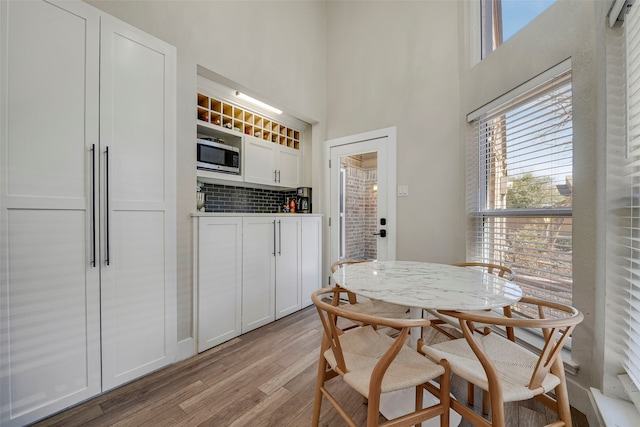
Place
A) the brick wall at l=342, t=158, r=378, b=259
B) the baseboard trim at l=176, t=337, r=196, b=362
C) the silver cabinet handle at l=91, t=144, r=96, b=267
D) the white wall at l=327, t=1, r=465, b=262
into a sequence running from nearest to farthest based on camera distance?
the silver cabinet handle at l=91, t=144, r=96, b=267 < the baseboard trim at l=176, t=337, r=196, b=362 < the white wall at l=327, t=1, r=465, b=262 < the brick wall at l=342, t=158, r=378, b=259

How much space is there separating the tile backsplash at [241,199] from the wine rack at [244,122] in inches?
26.8

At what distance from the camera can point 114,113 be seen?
5.72ft

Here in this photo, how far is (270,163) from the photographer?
10.9ft

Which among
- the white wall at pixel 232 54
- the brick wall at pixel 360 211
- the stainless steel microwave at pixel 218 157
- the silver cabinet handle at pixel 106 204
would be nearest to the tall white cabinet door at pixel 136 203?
the silver cabinet handle at pixel 106 204

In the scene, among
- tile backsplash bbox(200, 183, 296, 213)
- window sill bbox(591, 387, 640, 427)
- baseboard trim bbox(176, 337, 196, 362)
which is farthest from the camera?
tile backsplash bbox(200, 183, 296, 213)

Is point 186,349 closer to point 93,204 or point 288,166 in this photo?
point 93,204

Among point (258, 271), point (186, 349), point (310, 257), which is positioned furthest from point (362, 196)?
point (186, 349)

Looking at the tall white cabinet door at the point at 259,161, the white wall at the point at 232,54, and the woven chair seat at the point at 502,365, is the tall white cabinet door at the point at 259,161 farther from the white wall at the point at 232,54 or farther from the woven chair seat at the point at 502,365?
the woven chair seat at the point at 502,365

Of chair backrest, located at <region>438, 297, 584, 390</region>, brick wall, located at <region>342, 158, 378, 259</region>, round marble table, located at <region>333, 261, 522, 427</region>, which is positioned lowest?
chair backrest, located at <region>438, 297, 584, 390</region>

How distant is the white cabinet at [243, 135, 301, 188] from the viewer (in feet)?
10.2

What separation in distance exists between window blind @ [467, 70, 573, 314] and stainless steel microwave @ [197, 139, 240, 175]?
7.88ft

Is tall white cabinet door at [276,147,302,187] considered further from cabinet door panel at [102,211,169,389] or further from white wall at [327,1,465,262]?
cabinet door panel at [102,211,169,389]

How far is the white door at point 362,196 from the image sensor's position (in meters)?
3.12

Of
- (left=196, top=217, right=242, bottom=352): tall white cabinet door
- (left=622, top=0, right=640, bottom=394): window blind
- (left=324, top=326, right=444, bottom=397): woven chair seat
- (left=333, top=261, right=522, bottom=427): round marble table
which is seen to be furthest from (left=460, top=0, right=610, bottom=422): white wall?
(left=196, top=217, right=242, bottom=352): tall white cabinet door
